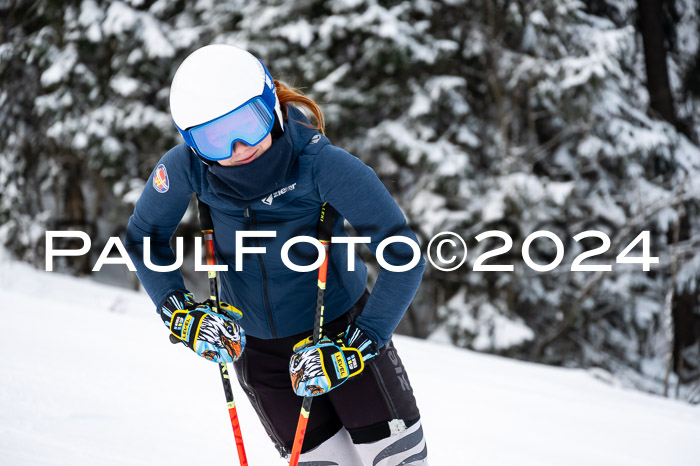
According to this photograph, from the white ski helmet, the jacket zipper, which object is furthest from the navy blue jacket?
the white ski helmet

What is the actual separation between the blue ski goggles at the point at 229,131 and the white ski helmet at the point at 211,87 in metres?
0.01

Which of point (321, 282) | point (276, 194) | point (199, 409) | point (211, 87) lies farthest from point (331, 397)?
point (199, 409)

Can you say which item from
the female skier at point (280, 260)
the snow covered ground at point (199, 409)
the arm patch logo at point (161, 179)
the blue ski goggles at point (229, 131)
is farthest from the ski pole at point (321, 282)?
the snow covered ground at point (199, 409)

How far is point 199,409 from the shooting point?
3420 mm

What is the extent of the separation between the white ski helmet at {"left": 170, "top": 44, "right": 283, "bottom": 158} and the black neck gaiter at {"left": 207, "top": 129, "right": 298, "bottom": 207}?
114 millimetres

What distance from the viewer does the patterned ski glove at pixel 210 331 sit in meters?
1.66

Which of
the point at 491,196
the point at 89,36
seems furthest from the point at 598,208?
the point at 89,36

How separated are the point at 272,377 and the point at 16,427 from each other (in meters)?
1.69

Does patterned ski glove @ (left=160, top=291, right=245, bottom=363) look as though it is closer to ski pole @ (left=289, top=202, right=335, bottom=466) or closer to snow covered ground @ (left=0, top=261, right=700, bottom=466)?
ski pole @ (left=289, top=202, right=335, bottom=466)

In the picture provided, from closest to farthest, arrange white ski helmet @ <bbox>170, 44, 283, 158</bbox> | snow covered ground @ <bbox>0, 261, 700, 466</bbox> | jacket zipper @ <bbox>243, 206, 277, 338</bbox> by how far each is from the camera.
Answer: white ski helmet @ <bbox>170, 44, 283, 158</bbox> → jacket zipper @ <bbox>243, 206, 277, 338</bbox> → snow covered ground @ <bbox>0, 261, 700, 466</bbox>

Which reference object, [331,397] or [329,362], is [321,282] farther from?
[331,397]

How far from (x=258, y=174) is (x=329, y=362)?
1.82 feet

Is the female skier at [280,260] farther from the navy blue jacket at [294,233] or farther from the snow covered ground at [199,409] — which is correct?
the snow covered ground at [199,409]

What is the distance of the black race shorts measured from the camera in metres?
1.71
